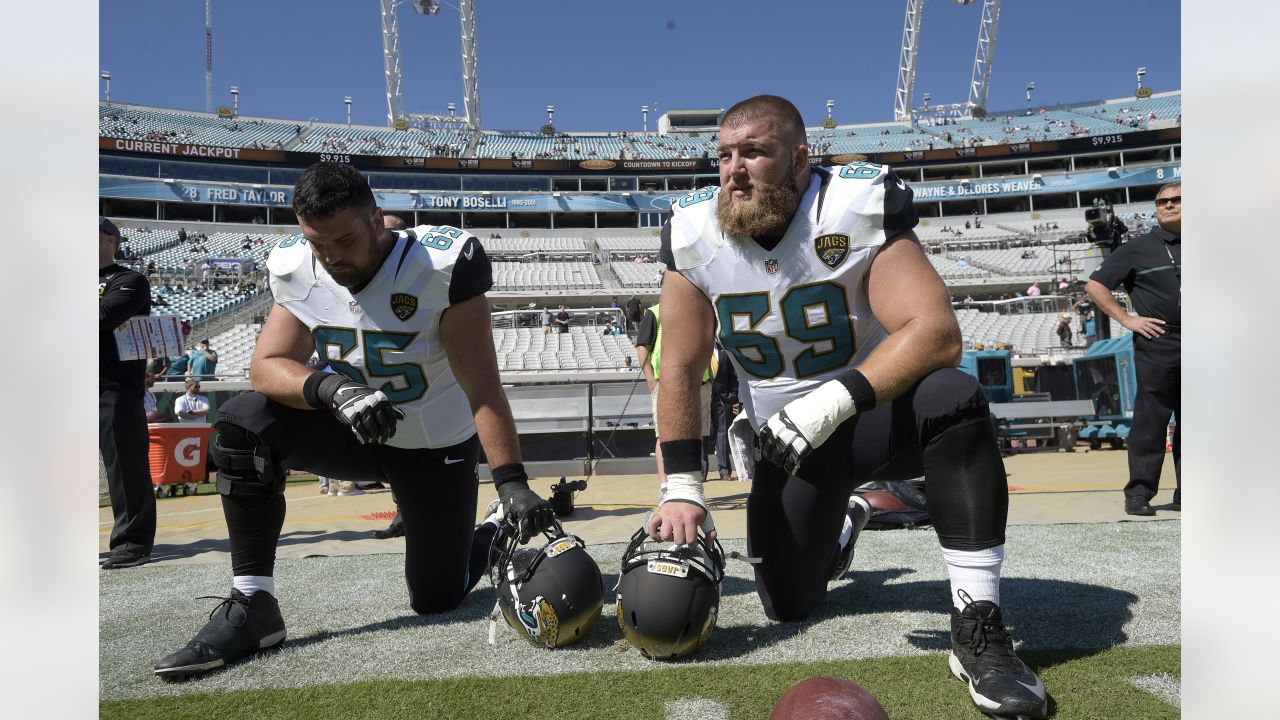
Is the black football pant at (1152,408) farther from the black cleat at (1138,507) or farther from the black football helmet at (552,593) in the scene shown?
the black football helmet at (552,593)

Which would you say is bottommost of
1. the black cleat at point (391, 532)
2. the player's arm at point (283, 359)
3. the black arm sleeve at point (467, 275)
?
the black cleat at point (391, 532)

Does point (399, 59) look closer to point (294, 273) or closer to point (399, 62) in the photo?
point (399, 62)

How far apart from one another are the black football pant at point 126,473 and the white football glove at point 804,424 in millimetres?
3862

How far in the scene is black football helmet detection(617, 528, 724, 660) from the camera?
217cm

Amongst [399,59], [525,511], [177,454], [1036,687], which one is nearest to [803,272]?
[525,511]

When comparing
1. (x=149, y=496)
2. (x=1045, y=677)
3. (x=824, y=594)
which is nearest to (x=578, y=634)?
(x=824, y=594)

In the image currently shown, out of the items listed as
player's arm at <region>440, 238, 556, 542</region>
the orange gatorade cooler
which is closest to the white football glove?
player's arm at <region>440, 238, 556, 542</region>

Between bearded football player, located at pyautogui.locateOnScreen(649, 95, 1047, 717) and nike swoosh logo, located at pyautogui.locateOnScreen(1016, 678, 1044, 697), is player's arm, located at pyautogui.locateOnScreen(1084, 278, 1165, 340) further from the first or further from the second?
nike swoosh logo, located at pyautogui.locateOnScreen(1016, 678, 1044, 697)

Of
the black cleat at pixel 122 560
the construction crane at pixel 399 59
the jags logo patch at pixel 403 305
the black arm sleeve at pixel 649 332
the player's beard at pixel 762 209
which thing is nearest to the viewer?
the player's beard at pixel 762 209

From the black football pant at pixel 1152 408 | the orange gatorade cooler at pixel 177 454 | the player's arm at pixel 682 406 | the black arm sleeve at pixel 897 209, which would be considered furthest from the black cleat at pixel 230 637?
the orange gatorade cooler at pixel 177 454

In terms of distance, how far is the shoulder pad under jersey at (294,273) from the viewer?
2.88 meters

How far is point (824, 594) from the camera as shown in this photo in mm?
2734
